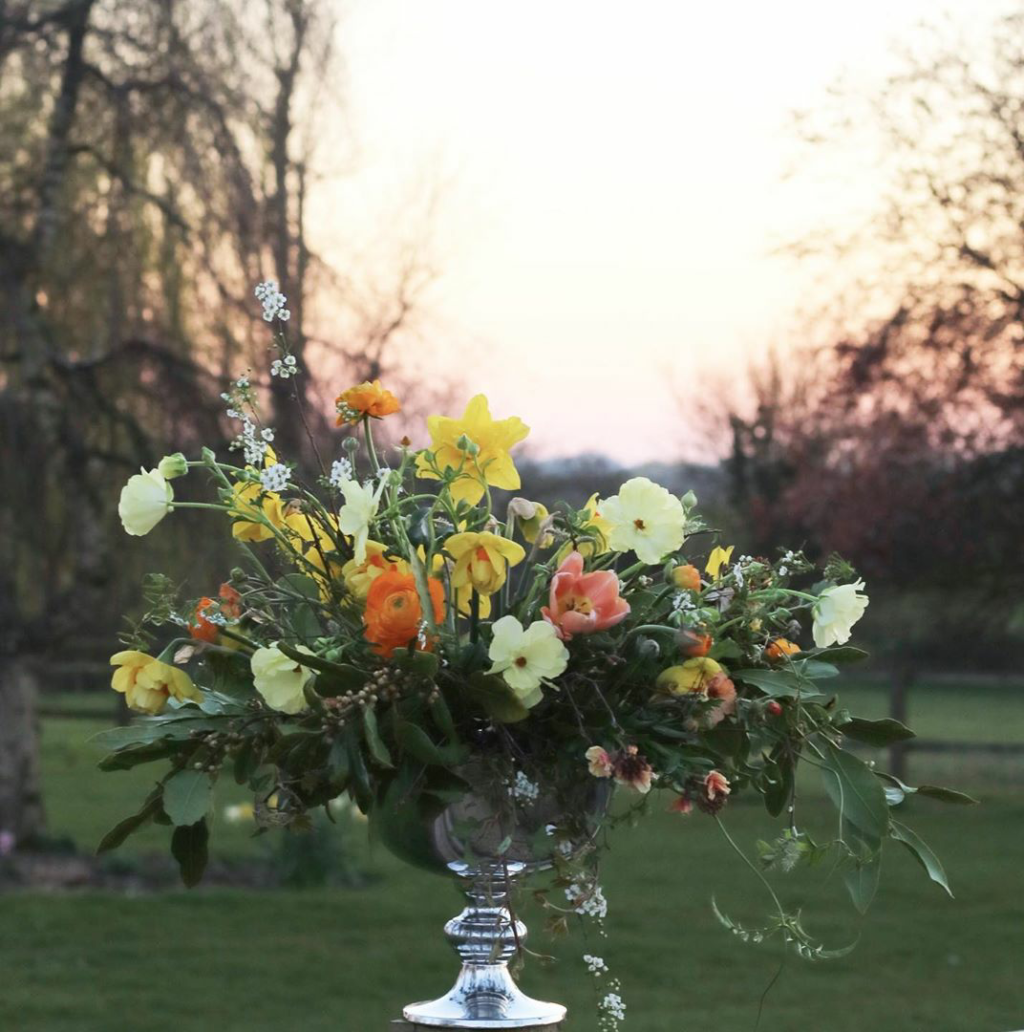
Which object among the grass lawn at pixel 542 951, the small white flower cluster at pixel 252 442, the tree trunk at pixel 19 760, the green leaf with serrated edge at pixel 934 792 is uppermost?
the small white flower cluster at pixel 252 442

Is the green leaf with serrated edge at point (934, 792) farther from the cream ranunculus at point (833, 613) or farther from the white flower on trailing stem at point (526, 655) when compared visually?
the white flower on trailing stem at point (526, 655)

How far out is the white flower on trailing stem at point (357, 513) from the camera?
4.97 feet

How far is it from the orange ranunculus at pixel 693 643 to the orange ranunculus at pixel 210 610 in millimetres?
476

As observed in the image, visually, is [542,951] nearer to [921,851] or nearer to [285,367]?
[921,851]

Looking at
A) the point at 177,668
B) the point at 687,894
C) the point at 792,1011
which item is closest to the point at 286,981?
the point at 792,1011

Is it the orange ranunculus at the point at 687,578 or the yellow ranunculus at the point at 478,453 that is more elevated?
the yellow ranunculus at the point at 478,453

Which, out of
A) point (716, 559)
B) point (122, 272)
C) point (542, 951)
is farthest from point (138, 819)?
point (122, 272)

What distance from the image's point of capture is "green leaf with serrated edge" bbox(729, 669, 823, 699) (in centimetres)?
157

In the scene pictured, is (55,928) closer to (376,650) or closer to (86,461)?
(86,461)

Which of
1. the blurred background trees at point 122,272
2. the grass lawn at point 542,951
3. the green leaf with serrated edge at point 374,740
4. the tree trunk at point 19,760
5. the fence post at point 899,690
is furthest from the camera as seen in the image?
the fence post at point 899,690

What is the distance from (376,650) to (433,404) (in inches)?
315

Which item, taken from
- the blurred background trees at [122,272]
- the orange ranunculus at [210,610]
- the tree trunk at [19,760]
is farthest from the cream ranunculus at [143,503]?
the tree trunk at [19,760]

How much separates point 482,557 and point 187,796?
1.20 feet

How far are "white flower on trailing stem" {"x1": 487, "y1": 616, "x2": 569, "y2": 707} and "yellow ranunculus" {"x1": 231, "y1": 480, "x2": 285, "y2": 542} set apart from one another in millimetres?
333
